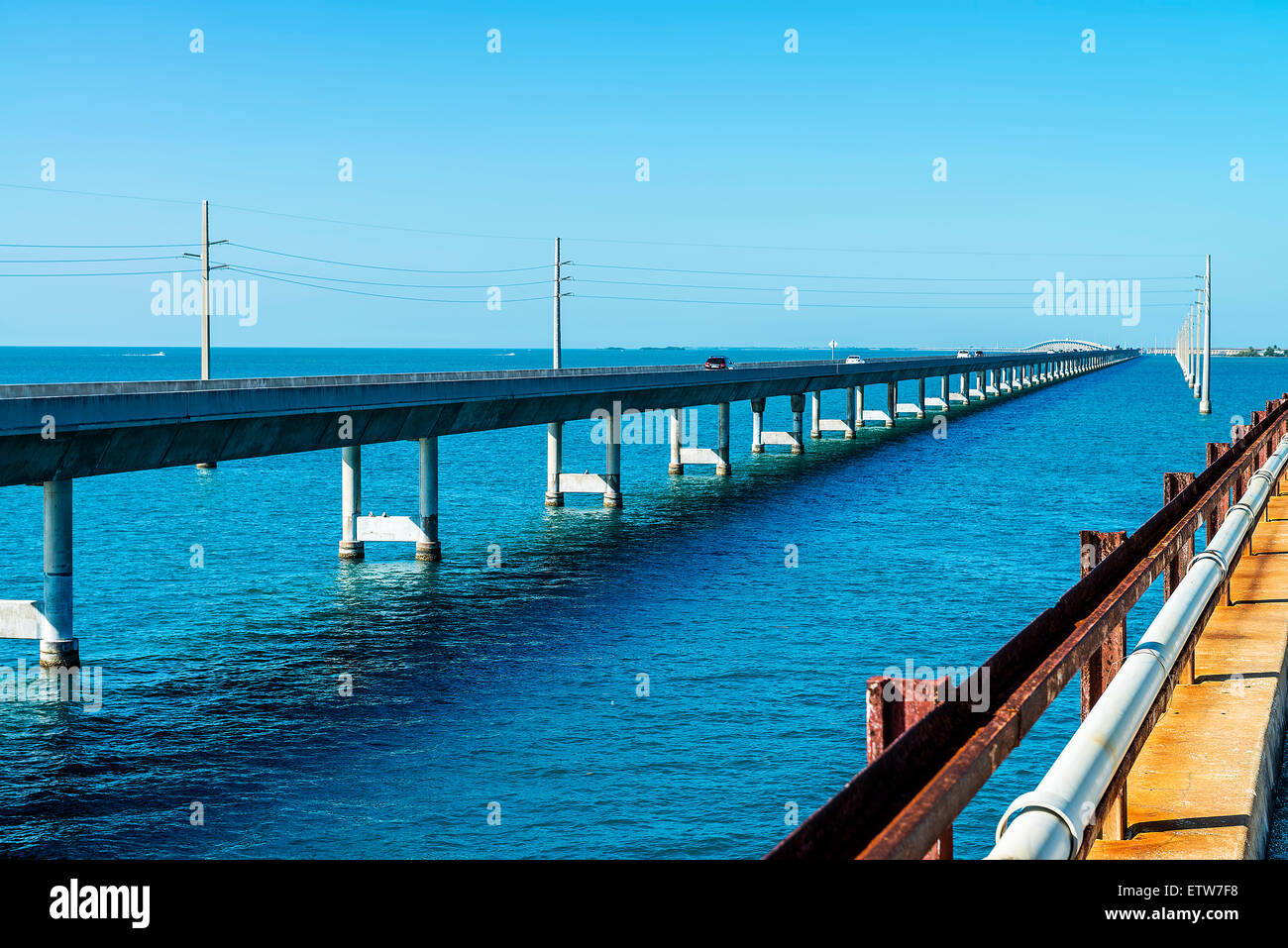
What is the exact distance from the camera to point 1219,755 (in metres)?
8.66

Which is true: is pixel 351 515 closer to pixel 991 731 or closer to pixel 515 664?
pixel 515 664

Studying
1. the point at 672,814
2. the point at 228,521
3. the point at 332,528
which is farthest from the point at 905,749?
the point at 228,521

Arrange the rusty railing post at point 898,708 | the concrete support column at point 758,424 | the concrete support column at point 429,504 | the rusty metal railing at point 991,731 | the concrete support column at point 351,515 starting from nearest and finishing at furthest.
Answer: the rusty metal railing at point 991,731 → the rusty railing post at point 898,708 → the concrete support column at point 429,504 → the concrete support column at point 351,515 → the concrete support column at point 758,424

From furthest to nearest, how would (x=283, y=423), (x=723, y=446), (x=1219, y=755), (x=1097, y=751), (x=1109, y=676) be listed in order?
(x=723, y=446)
(x=283, y=423)
(x=1109, y=676)
(x=1219, y=755)
(x=1097, y=751)

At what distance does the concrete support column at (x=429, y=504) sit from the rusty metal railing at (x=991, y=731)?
106 feet

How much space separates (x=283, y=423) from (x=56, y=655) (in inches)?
393

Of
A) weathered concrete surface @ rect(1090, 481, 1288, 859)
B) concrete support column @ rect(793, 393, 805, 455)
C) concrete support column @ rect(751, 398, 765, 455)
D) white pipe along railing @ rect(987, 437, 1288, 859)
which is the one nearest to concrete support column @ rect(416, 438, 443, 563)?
weathered concrete surface @ rect(1090, 481, 1288, 859)

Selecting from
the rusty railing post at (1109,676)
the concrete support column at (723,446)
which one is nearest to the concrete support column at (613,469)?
the concrete support column at (723,446)

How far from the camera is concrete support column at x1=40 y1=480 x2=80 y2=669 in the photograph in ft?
86.2

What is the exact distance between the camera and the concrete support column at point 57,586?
26281 mm

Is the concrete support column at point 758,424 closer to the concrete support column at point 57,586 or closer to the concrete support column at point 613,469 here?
the concrete support column at point 613,469

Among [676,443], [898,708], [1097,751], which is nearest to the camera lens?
[898,708]

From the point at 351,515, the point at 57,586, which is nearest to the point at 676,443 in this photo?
the point at 351,515

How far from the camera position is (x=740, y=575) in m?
39.4
